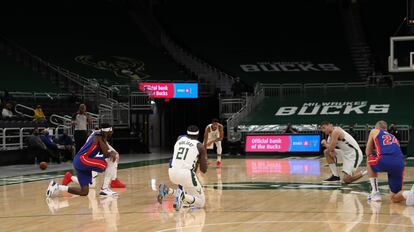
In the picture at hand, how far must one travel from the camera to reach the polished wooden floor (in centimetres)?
990

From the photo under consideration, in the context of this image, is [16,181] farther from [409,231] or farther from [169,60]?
[169,60]

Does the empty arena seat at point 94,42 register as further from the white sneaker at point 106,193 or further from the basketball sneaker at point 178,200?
the basketball sneaker at point 178,200

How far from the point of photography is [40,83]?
105 feet

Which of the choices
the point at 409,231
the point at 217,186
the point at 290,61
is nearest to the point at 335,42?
the point at 290,61

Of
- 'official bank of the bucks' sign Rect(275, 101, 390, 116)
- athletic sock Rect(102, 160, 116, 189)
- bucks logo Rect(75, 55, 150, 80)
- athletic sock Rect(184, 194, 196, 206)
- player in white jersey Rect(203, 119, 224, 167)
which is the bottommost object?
athletic sock Rect(184, 194, 196, 206)

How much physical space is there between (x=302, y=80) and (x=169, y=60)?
7.47 metres

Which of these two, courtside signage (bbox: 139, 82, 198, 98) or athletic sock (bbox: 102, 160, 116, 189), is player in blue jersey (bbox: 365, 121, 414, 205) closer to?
athletic sock (bbox: 102, 160, 116, 189)

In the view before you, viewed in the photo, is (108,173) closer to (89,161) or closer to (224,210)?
(89,161)

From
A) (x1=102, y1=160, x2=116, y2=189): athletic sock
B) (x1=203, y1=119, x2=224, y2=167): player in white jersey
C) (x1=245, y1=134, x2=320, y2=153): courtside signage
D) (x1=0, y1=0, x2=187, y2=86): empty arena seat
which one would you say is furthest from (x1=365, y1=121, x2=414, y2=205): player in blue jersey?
(x1=0, y1=0, x2=187, y2=86): empty arena seat

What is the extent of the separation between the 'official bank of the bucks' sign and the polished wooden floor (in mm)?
15457

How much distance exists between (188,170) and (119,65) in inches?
1020

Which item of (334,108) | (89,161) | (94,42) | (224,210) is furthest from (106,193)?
(94,42)

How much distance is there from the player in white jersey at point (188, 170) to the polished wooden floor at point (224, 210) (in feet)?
0.70

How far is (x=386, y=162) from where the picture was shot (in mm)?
12242
